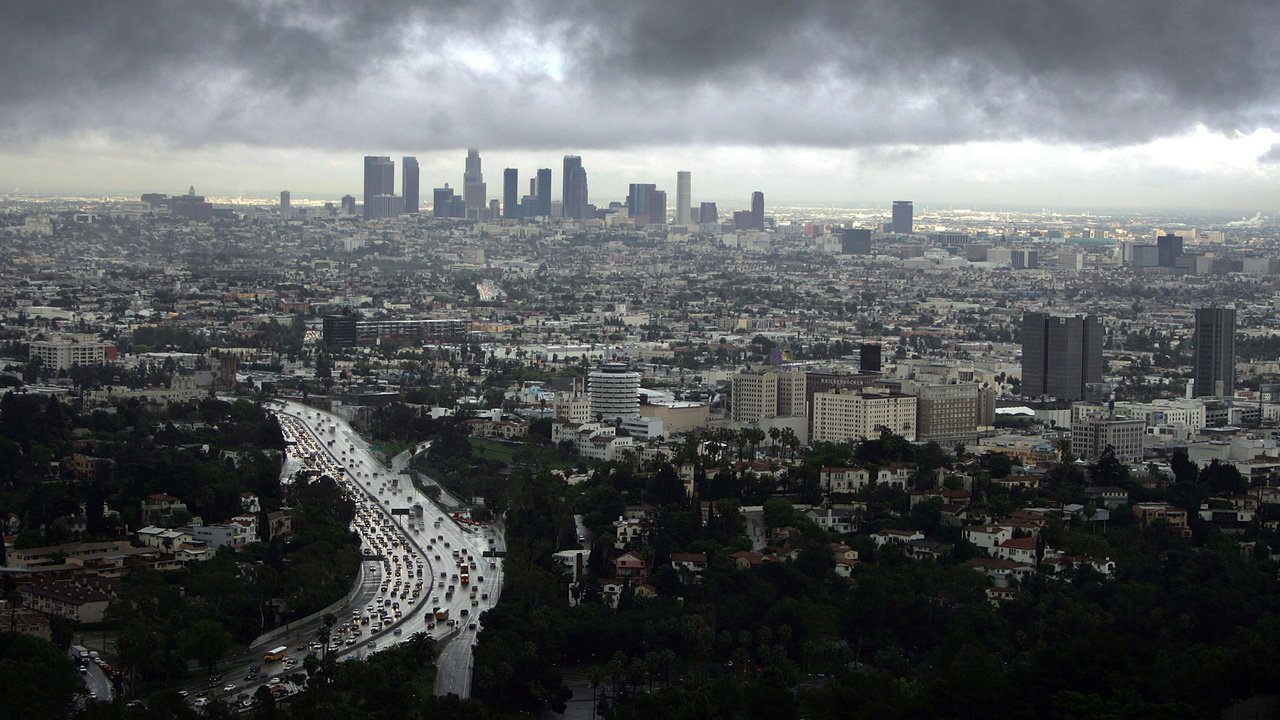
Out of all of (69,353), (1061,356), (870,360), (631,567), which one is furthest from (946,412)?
(69,353)

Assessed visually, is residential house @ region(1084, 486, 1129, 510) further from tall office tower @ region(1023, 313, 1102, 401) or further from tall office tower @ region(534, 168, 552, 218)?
tall office tower @ region(534, 168, 552, 218)

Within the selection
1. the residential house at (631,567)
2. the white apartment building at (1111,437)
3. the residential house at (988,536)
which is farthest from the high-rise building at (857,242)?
the residential house at (631,567)

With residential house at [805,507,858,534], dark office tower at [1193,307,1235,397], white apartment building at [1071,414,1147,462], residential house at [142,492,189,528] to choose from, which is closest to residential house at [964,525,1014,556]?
residential house at [805,507,858,534]

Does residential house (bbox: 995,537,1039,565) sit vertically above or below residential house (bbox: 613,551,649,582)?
above

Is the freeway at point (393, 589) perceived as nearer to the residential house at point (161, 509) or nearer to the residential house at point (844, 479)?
the residential house at point (161, 509)

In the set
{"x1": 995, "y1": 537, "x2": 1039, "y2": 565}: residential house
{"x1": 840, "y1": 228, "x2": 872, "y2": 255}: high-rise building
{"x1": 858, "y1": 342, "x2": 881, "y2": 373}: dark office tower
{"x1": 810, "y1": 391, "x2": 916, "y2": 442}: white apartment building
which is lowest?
{"x1": 995, "y1": 537, "x2": 1039, "y2": 565}: residential house

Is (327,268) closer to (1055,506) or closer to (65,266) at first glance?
(65,266)

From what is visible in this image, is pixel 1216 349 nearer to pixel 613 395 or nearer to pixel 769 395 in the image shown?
pixel 769 395

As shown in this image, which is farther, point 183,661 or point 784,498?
point 784,498

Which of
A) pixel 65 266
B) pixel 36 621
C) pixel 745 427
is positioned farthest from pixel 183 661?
pixel 65 266
